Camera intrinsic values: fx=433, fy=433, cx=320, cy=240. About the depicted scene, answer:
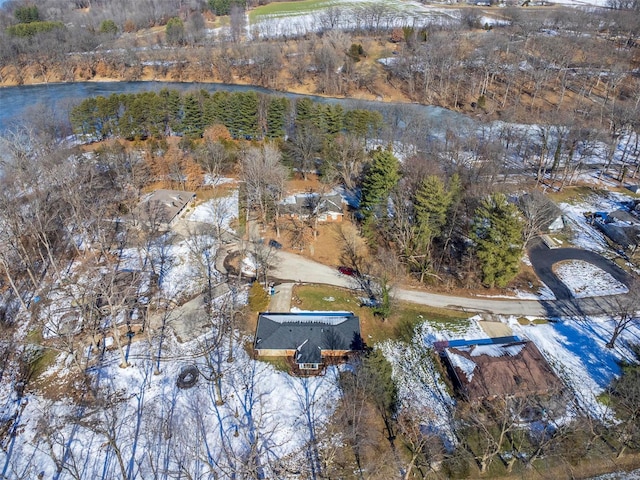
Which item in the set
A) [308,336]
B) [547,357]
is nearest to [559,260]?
[547,357]

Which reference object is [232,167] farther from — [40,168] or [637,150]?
[637,150]

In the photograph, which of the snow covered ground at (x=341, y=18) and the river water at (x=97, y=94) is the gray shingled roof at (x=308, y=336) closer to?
the river water at (x=97, y=94)

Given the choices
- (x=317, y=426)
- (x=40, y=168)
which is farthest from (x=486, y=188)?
(x=40, y=168)

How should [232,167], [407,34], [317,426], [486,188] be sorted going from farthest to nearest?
[407,34], [232,167], [486,188], [317,426]

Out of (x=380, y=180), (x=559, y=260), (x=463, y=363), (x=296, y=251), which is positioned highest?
(x=380, y=180)

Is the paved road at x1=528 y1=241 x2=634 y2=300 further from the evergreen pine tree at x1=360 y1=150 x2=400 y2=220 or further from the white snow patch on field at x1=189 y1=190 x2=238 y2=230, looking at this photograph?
the white snow patch on field at x1=189 y1=190 x2=238 y2=230

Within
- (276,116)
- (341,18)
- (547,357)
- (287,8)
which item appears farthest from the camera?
(287,8)

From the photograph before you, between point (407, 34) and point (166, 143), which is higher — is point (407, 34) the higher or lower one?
the higher one

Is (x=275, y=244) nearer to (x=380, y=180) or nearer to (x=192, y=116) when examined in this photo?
(x=380, y=180)
